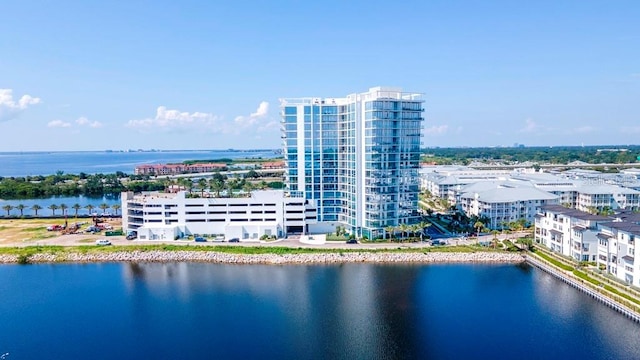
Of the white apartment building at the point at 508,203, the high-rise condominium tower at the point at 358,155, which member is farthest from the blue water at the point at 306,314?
the white apartment building at the point at 508,203

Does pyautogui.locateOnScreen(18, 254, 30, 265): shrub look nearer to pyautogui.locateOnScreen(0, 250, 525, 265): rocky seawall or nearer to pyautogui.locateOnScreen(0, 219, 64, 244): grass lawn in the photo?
pyautogui.locateOnScreen(0, 250, 525, 265): rocky seawall

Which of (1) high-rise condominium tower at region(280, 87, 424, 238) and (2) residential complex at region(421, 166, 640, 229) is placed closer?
(1) high-rise condominium tower at region(280, 87, 424, 238)

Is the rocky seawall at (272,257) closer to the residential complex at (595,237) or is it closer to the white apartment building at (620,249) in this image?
the residential complex at (595,237)

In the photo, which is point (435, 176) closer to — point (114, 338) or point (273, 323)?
point (273, 323)

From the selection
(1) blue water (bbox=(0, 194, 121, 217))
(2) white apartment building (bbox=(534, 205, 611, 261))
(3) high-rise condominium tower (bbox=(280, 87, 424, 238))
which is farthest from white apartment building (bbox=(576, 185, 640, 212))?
(1) blue water (bbox=(0, 194, 121, 217))

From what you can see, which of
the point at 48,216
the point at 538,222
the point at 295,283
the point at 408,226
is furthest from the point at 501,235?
the point at 48,216

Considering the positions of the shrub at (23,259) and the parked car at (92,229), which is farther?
the parked car at (92,229)
